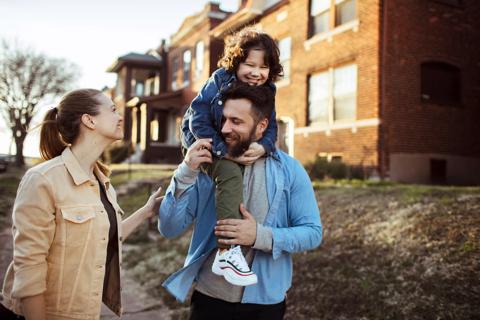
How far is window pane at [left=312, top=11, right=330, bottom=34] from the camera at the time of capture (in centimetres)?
1490

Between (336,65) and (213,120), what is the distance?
12176mm

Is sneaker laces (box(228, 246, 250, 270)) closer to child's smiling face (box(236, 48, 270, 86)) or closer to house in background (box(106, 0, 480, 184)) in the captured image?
child's smiling face (box(236, 48, 270, 86))

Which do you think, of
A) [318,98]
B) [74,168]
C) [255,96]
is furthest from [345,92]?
[74,168]

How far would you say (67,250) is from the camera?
8.07 feet

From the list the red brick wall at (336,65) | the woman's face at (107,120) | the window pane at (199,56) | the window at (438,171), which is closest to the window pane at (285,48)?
the red brick wall at (336,65)

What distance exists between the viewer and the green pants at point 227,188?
93.7 inches

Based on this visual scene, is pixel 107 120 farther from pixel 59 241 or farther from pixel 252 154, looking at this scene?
pixel 252 154

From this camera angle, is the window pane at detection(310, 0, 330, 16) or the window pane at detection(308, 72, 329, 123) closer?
the window pane at detection(308, 72, 329, 123)

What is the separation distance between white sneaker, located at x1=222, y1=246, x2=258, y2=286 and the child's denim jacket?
0.58m

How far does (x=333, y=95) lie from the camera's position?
1417 centimetres

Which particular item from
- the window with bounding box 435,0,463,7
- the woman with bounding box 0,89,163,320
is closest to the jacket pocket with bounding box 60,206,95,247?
the woman with bounding box 0,89,163,320

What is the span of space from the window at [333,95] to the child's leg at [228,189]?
37.5 feet

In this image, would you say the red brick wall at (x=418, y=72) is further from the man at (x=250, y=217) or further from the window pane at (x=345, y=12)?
the man at (x=250, y=217)

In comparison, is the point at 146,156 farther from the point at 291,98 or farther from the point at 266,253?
the point at 266,253
